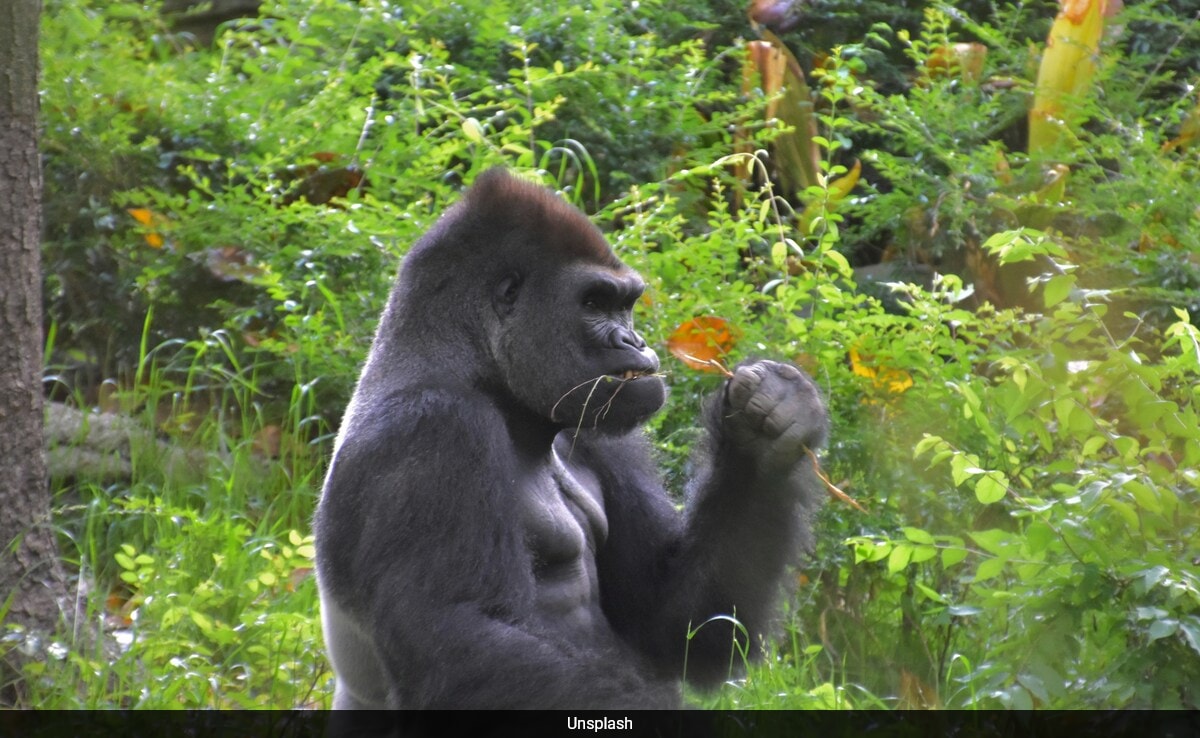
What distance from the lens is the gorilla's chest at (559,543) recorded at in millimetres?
3068

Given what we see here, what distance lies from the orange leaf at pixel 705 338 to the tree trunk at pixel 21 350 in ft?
5.92

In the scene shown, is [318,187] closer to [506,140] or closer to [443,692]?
[506,140]

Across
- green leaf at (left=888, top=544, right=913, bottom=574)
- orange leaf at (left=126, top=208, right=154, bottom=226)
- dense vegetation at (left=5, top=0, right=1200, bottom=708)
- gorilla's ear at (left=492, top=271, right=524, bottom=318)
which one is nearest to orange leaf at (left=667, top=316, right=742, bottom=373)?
dense vegetation at (left=5, top=0, right=1200, bottom=708)

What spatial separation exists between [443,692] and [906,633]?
198 centimetres

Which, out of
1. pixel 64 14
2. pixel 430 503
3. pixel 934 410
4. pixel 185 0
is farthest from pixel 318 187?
pixel 185 0

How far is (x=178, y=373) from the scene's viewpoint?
5.68m

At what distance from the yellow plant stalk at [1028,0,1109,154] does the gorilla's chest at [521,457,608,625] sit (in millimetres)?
3351

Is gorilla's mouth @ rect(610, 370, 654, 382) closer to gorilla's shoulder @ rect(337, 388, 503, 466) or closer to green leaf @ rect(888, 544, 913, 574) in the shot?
gorilla's shoulder @ rect(337, 388, 503, 466)

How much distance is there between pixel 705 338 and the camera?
167 inches

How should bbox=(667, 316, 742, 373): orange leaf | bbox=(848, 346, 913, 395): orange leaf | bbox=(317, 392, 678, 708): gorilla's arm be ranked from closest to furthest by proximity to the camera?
bbox=(317, 392, 678, 708): gorilla's arm → bbox=(667, 316, 742, 373): orange leaf → bbox=(848, 346, 913, 395): orange leaf

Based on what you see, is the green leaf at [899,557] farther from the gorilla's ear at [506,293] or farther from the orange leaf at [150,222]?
the orange leaf at [150,222]

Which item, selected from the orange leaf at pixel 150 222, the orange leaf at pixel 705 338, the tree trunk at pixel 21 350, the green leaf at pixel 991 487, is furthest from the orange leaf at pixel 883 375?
the orange leaf at pixel 150 222

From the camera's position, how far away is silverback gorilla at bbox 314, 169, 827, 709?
274 centimetres

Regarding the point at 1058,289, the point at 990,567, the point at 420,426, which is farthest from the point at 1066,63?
the point at 420,426
